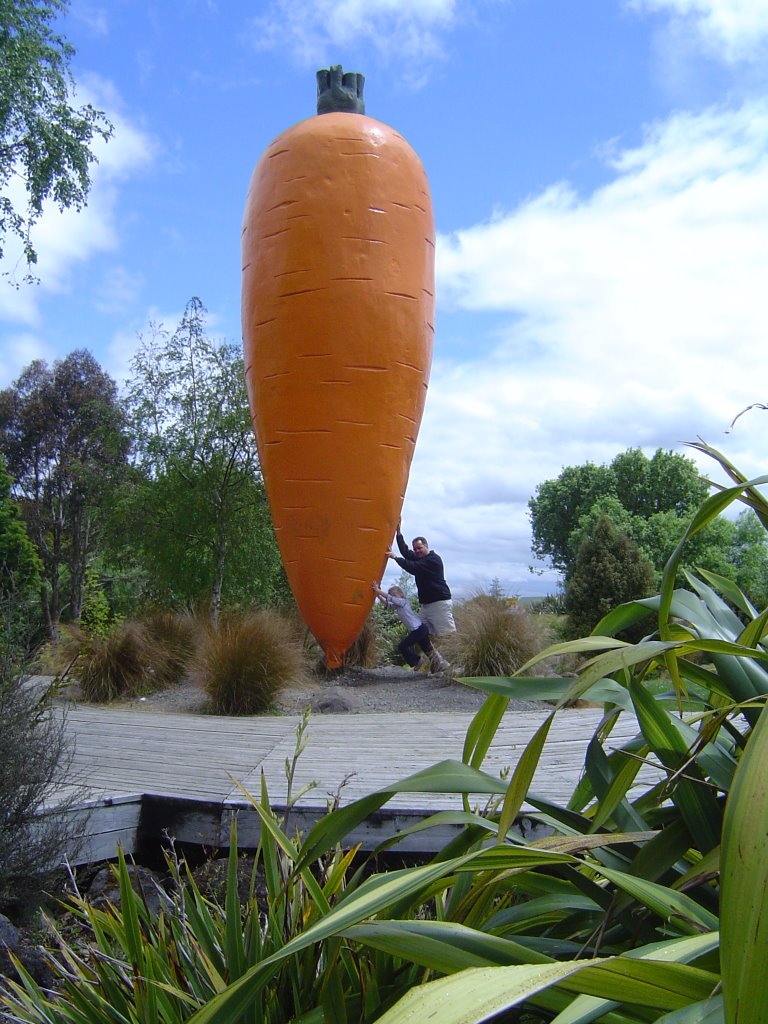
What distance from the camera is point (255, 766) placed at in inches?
141

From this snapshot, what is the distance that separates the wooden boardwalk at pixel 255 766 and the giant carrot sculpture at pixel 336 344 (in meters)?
1.39

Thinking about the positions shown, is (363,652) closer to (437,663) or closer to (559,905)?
(437,663)

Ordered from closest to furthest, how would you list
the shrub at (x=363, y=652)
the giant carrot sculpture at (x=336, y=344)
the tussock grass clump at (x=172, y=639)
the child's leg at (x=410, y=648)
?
1. the giant carrot sculpture at (x=336, y=344)
2. the tussock grass clump at (x=172, y=639)
3. the child's leg at (x=410, y=648)
4. the shrub at (x=363, y=652)

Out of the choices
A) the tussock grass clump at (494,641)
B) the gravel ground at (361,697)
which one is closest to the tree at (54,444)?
the gravel ground at (361,697)

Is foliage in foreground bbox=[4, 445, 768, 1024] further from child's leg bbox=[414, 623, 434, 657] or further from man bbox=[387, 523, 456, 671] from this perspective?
child's leg bbox=[414, 623, 434, 657]

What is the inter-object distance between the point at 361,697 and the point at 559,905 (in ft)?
20.1

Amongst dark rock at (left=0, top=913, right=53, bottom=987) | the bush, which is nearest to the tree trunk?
the bush

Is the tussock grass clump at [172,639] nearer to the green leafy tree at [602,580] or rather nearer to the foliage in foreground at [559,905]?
the green leafy tree at [602,580]

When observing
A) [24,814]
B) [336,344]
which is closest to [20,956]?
[24,814]

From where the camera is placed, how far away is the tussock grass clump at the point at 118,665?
7384mm

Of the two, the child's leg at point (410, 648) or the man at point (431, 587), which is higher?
the man at point (431, 587)

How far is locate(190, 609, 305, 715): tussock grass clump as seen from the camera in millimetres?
6434

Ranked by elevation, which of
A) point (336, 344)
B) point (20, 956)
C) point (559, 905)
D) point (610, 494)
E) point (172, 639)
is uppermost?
point (610, 494)

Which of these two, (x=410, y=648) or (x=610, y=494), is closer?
(x=410, y=648)
